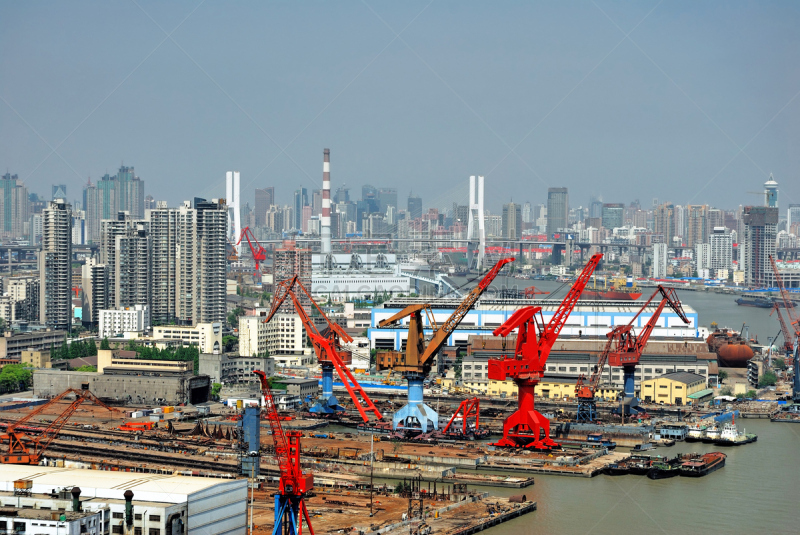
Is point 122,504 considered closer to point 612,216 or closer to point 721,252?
point 721,252

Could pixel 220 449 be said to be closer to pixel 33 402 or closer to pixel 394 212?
pixel 33 402

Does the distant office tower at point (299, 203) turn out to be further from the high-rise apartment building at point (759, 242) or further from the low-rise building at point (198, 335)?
the low-rise building at point (198, 335)

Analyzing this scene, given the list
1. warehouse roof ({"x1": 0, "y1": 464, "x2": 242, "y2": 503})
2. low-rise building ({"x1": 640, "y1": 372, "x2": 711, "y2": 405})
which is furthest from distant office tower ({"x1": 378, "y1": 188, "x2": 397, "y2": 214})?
warehouse roof ({"x1": 0, "y1": 464, "x2": 242, "y2": 503})

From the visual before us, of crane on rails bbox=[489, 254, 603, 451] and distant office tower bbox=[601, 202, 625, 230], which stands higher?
distant office tower bbox=[601, 202, 625, 230]

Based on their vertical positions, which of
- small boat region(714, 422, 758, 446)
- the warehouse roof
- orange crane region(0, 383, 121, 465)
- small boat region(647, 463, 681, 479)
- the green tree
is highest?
the warehouse roof

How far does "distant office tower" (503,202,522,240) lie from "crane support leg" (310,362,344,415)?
5208 centimetres

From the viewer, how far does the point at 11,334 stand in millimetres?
22469

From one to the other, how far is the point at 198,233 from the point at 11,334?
6654mm

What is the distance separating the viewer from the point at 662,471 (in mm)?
13273

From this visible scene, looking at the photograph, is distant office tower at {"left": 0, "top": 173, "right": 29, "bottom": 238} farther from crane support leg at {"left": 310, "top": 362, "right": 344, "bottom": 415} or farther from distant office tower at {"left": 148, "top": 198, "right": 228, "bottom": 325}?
crane support leg at {"left": 310, "top": 362, "right": 344, "bottom": 415}

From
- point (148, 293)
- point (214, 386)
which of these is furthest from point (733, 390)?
point (148, 293)

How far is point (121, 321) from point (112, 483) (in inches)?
688

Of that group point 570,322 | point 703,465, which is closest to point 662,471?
point 703,465

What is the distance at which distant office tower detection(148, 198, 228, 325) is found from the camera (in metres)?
27.9
